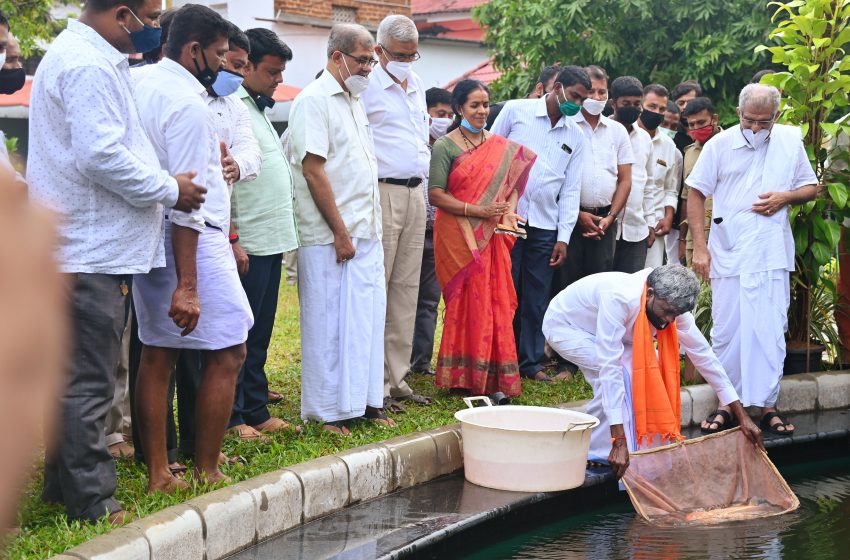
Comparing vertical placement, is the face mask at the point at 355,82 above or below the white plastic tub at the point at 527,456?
above

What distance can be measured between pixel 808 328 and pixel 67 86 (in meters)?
5.57

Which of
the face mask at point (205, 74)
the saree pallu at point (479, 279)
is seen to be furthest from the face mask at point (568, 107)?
the face mask at point (205, 74)

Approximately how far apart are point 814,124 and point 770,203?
3.60 ft

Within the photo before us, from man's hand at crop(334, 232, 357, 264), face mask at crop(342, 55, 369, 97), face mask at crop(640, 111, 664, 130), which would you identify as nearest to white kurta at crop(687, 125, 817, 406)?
face mask at crop(640, 111, 664, 130)

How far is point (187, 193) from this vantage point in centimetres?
439

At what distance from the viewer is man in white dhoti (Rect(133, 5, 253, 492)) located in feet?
15.1

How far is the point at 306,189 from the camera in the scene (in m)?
6.10

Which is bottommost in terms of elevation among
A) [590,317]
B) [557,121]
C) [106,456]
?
[106,456]

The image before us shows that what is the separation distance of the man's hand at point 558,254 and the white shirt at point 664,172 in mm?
1348

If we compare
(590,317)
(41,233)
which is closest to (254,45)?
(590,317)

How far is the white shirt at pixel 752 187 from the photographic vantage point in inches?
277

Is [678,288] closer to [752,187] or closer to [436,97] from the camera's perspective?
[752,187]

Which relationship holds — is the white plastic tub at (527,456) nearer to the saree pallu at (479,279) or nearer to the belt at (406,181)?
the saree pallu at (479,279)

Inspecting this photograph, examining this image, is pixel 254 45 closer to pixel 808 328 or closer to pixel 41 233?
pixel 808 328
